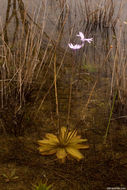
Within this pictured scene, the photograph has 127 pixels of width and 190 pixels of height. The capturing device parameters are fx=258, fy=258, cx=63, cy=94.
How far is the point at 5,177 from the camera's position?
101cm

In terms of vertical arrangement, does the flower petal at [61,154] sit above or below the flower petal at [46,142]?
below

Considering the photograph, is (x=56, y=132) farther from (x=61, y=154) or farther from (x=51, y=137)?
(x=61, y=154)

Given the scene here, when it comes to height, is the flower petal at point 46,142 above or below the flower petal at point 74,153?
above

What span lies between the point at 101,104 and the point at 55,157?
0.54 m

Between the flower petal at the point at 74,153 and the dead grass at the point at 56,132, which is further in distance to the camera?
the flower petal at the point at 74,153

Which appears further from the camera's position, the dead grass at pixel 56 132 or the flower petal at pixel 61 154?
the flower petal at pixel 61 154

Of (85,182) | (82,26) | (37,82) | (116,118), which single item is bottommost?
(85,182)

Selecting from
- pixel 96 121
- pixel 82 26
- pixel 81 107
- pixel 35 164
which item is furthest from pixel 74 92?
pixel 82 26

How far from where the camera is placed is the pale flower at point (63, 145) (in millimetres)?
1158

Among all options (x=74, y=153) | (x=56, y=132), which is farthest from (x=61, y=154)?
(x=56, y=132)

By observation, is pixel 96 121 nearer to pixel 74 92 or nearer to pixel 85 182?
pixel 74 92

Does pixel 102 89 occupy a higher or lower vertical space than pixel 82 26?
lower

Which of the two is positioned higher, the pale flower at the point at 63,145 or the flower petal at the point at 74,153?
the pale flower at the point at 63,145

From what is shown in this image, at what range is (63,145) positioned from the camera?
1216mm
